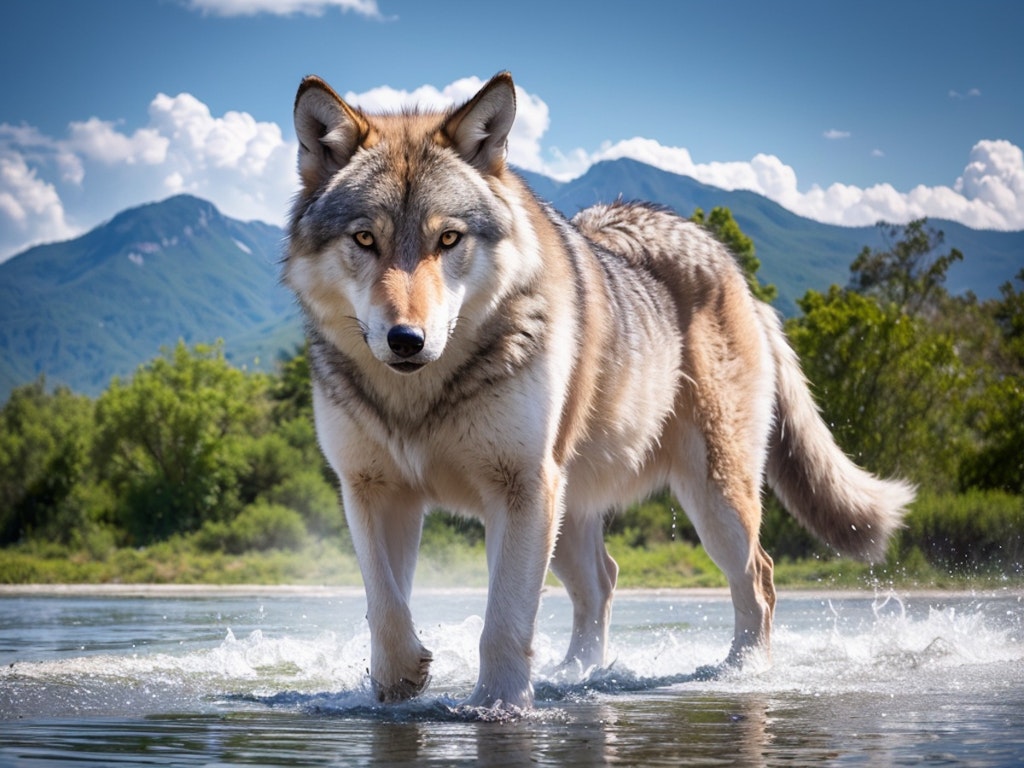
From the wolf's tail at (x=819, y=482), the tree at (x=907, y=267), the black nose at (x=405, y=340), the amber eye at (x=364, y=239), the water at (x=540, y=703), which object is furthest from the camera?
the tree at (x=907, y=267)

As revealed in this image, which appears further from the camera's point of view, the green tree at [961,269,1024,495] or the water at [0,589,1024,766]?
the green tree at [961,269,1024,495]

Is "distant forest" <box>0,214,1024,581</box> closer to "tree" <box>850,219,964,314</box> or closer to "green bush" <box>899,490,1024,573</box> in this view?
"green bush" <box>899,490,1024,573</box>

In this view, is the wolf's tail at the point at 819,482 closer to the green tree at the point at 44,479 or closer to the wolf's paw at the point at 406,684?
the wolf's paw at the point at 406,684

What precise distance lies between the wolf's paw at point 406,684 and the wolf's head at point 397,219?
1.32m

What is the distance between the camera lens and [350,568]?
22828mm

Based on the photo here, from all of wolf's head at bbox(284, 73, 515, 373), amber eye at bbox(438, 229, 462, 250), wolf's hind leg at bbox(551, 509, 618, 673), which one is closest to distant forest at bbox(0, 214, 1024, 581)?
wolf's hind leg at bbox(551, 509, 618, 673)

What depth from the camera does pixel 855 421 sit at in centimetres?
1920

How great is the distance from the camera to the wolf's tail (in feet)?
22.8

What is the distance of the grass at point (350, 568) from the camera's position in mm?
17734

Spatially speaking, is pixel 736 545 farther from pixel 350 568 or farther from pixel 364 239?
pixel 350 568

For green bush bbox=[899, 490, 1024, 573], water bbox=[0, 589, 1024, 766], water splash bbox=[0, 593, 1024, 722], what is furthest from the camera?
green bush bbox=[899, 490, 1024, 573]

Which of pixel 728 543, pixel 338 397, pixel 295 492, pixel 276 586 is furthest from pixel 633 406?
pixel 295 492

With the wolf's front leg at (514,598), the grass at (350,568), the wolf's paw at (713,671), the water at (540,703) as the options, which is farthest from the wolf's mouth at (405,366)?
the grass at (350,568)

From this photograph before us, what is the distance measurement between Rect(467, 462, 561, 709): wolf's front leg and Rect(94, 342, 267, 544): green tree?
2438cm
